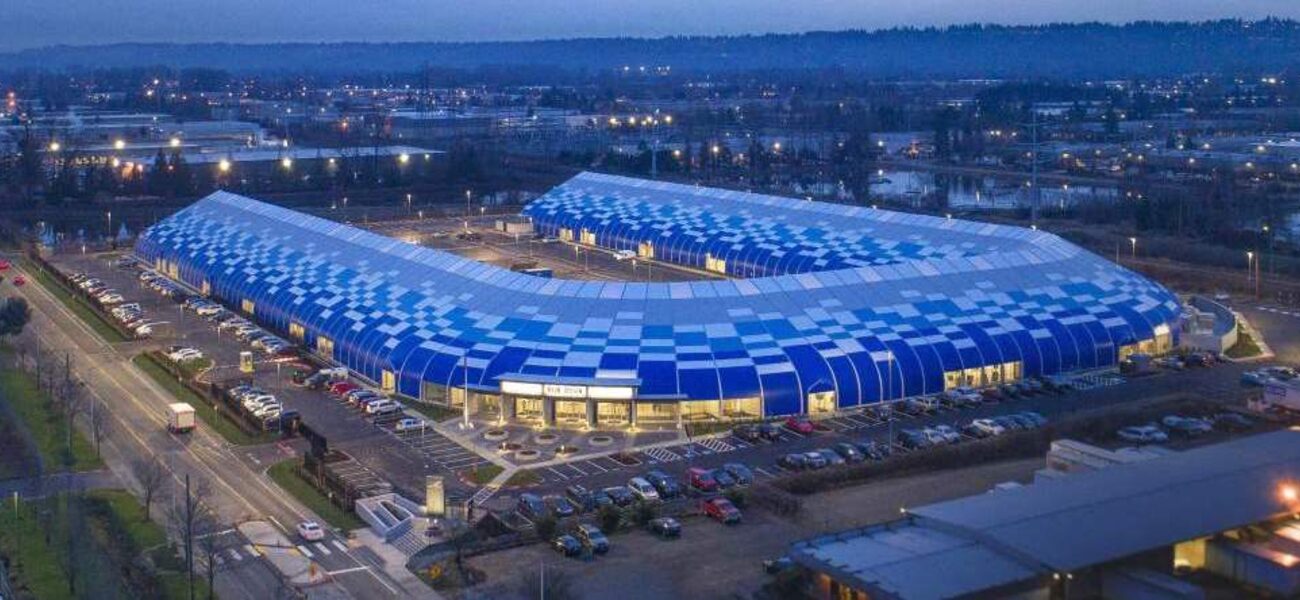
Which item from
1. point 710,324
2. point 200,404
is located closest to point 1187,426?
point 710,324

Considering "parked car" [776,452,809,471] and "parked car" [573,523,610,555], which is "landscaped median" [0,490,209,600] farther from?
"parked car" [776,452,809,471]

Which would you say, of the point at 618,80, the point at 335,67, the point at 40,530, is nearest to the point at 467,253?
the point at 40,530

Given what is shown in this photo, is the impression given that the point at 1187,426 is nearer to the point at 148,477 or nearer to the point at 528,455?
the point at 528,455

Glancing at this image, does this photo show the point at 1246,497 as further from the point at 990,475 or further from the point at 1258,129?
the point at 1258,129

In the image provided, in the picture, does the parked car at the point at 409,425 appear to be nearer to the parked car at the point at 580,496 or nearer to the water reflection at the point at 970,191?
the parked car at the point at 580,496

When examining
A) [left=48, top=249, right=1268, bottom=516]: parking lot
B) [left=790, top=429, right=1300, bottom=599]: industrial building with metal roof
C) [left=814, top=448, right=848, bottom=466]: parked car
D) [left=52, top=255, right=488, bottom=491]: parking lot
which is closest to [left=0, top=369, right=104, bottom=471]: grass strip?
[left=52, top=255, right=488, bottom=491]: parking lot

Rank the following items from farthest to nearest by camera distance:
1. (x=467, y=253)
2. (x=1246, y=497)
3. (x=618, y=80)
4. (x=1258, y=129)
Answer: (x=618, y=80), (x=1258, y=129), (x=467, y=253), (x=1246, y=497)
